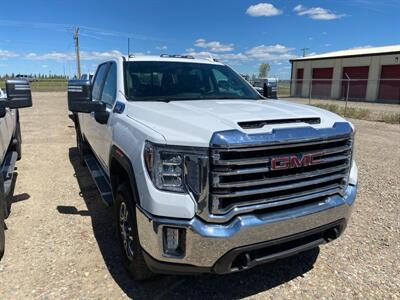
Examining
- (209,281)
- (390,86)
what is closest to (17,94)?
(209,281)

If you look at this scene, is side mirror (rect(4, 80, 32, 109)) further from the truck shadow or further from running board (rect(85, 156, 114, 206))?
the truck shadow

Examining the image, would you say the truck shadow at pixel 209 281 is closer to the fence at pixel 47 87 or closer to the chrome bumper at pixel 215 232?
the chrome bumper at pixel 215 232

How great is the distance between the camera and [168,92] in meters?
3.95

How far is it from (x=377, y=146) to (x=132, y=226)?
8.55m

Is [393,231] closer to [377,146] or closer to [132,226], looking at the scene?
[132,226]

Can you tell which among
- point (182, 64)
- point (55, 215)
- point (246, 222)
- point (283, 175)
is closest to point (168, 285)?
point (246, 222)

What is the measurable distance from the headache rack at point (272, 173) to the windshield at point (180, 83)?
1582mm

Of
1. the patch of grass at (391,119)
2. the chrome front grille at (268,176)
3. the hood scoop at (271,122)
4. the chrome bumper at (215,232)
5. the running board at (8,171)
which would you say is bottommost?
the patch of grass at (391,119)

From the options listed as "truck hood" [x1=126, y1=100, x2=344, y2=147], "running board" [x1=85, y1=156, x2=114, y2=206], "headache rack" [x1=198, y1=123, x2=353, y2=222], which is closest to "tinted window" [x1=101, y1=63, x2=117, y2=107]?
"truck hood" [x1=126, y1=100, x2=344, y2=147]

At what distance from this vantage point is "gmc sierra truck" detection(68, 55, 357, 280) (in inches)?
94.2

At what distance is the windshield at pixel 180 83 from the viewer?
3.88 meters

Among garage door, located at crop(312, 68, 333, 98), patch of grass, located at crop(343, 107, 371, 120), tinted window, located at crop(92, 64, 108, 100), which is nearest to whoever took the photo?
tinted window, located at crop(92, 64, 108, 100)

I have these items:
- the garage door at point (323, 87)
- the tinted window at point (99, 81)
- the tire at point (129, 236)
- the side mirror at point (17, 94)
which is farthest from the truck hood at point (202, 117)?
the garage door at point (323, 87)

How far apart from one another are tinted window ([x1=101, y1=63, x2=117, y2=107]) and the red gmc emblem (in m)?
2.17
